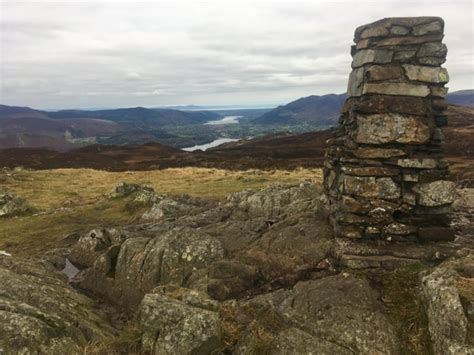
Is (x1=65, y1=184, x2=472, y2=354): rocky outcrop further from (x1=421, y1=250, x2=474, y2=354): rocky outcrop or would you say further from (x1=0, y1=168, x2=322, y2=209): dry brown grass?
(x1=0, y1=168, x2=322, y2=209): dry brown grass

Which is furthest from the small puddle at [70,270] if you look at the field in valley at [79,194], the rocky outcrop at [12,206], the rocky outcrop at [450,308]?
the rocky outcrop at [12,206]

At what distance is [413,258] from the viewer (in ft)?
36.1

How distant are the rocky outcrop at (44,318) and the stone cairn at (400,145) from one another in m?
7.61

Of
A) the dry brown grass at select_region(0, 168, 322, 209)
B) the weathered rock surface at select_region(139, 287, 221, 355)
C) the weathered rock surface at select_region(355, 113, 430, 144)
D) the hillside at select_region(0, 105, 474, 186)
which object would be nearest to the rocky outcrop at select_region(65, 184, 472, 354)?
the weathered rock surface at select_region(139, 287, 221, 355)

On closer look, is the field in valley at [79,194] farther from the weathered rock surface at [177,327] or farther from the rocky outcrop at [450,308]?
the rocky outcrop at [450,308]

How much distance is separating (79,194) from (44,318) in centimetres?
3685

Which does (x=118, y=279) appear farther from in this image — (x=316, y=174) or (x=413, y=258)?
(x=316, y=174)

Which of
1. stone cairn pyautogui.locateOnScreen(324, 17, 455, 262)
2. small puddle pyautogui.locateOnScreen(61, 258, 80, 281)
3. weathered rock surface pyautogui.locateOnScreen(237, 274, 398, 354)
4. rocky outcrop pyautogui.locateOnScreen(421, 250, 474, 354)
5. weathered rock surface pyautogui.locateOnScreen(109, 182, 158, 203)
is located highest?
stone cairn pyautogui.locateOnScreen(324, 17, 455, 262)

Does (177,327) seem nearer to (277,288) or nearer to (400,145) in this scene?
(277,288)

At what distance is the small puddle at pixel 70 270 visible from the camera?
16.8 meters

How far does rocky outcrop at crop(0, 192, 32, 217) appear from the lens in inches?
1307

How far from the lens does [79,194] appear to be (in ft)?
144

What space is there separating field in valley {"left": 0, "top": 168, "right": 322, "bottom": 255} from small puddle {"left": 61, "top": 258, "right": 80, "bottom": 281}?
572 centimetres

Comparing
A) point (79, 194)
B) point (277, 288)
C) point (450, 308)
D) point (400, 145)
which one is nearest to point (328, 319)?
point (277, 288)
